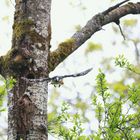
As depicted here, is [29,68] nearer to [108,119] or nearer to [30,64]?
[30,64]

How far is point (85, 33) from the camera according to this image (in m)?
2.39

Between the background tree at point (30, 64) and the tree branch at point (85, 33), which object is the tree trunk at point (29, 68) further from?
the tree branch at point (85, 33)

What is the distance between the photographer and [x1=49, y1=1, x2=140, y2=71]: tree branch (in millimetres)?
2273

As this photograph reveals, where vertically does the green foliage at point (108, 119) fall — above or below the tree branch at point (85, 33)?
below

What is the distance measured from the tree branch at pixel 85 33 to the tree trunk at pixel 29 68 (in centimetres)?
14

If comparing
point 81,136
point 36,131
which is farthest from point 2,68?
point 81,136

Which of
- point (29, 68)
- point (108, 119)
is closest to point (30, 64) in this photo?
point (29, 68)

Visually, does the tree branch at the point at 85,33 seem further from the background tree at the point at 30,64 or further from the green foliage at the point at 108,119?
the green foliage at the point at 108,119

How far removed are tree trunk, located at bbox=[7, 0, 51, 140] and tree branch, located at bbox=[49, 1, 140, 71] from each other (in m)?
0.14

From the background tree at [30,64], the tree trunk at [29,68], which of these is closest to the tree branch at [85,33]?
the background tree at [30,64]

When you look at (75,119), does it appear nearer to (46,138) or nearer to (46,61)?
(46,138)

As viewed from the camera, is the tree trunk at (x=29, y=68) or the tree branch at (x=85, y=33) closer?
the tree trunk at (x=29, y=68)

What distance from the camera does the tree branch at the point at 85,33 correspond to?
89.5 inches

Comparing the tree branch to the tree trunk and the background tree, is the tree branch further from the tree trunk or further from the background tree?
the tree trunk
